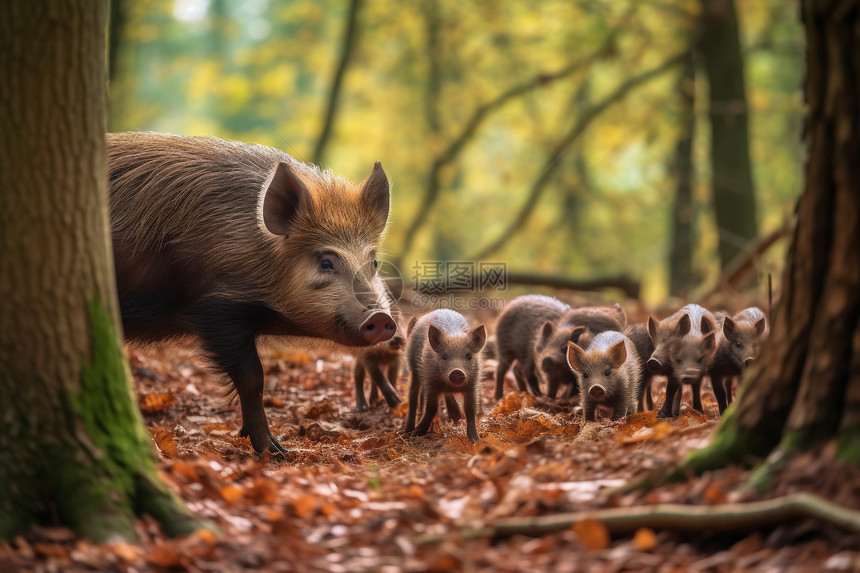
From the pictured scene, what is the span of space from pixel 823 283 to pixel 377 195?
3975 mm

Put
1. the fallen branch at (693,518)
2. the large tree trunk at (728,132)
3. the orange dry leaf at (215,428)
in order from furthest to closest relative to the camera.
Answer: the large tree trunk at (728,132) < the orange dry leaf at (215,428) < the fallen branch at (693,518)

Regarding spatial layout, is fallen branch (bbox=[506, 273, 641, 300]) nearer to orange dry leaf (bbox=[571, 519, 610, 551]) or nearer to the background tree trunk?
the background tree trunk

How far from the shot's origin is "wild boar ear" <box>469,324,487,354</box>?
6410 mm

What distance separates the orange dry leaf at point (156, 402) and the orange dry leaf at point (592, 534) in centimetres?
483

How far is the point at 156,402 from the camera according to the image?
725 cm

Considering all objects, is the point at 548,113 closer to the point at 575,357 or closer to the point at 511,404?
the point at 511,404

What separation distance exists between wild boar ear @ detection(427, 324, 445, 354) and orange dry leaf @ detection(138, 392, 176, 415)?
8.42 feet

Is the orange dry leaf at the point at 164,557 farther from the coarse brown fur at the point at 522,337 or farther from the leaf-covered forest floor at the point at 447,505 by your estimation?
the coarse brown fur at the point at 522,337

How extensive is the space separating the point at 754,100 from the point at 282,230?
1645 centimetres

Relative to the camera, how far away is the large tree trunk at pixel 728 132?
13508 mm

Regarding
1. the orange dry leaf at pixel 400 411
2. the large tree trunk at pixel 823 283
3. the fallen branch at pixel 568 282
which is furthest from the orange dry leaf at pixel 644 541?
the fallen branch at pixel 568 282

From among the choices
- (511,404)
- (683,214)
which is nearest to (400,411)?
(511,404)

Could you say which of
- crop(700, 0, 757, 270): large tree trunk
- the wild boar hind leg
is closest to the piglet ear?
the wild boar hind leg

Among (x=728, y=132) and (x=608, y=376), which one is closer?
(x=608, y=376)
